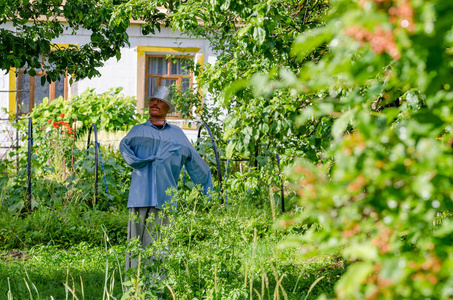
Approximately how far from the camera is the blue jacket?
4664 millimetres

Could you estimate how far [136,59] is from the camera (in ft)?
40.7

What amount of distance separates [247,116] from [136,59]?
954cm

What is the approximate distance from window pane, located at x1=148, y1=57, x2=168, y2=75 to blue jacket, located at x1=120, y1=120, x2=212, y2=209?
822 centimetres

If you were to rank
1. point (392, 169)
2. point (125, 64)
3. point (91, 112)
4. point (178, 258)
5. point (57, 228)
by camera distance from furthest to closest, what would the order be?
point (125, 64) → point (91, 112) → point (57, 228) → point (178, 258) → point (392, 169)

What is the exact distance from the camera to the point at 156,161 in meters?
4.71

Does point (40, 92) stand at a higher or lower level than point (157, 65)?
lower

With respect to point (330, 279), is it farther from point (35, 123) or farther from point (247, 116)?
point (35, 123)

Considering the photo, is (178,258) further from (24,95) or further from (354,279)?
(24,95)

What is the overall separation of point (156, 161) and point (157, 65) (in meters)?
8.56

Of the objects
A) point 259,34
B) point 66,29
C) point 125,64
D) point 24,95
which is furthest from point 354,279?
point 24,95

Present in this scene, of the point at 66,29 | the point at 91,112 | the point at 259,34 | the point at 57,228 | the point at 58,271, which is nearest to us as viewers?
the point at 259,34

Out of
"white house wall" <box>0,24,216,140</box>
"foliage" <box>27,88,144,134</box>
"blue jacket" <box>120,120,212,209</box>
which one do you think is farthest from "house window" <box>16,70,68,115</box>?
"blue jacket" <box>120,120,212,209</box>

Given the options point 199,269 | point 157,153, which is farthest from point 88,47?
point 199,269

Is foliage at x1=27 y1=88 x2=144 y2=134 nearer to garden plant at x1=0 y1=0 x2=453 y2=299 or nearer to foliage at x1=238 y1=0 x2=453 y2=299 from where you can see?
garden plant at x1=0 y1=0 x2=453 y2=299
